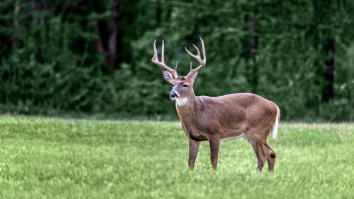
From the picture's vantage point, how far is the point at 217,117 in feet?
33.2

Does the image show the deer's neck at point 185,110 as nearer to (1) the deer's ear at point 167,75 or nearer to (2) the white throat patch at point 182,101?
(2) the white throat patch at point 182,101

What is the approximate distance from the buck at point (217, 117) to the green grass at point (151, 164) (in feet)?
1.11

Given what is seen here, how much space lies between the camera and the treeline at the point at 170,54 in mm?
22516

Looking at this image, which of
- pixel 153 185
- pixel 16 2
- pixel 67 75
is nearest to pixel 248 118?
pixel 153 185

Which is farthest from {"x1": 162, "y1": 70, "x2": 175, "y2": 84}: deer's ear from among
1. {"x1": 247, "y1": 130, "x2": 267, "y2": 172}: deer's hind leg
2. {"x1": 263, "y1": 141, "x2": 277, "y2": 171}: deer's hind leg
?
{"x1": 263, "y1": 141, "x2": 277, "y2": 171}: deer's hind leg

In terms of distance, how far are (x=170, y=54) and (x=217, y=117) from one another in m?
13.8

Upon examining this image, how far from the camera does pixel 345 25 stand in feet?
72.7

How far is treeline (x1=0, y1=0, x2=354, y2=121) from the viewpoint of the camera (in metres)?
22.5

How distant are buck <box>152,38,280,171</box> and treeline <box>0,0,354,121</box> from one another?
11.7 m

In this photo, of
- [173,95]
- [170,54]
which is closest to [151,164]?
[173,95]

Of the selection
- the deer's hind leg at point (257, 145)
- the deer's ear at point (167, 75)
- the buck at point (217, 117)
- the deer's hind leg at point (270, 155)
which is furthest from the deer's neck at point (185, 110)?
the deer's hind leg at point (270, 155)

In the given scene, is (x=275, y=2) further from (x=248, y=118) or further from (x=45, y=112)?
(x=248, y=118)

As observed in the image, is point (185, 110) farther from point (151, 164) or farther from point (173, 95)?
point (151, 164)

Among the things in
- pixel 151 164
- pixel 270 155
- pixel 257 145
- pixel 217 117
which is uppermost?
pixel 217 117
